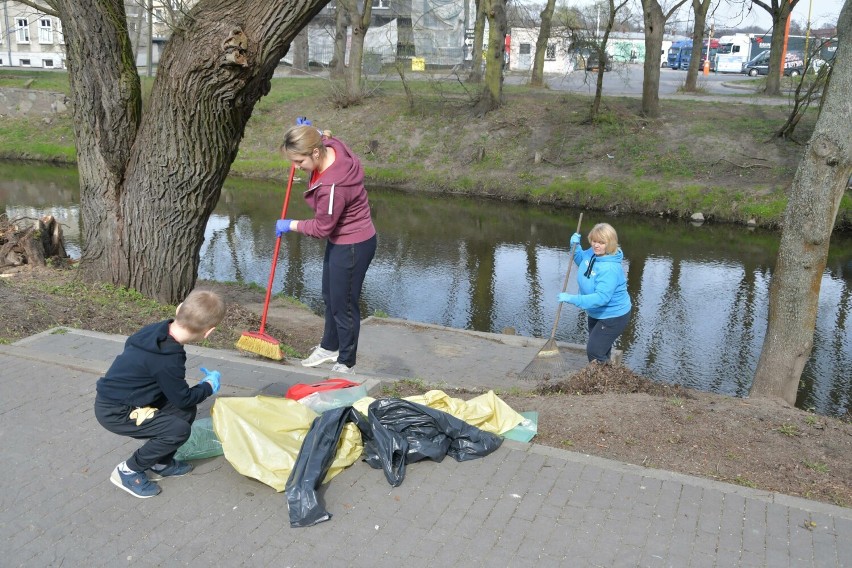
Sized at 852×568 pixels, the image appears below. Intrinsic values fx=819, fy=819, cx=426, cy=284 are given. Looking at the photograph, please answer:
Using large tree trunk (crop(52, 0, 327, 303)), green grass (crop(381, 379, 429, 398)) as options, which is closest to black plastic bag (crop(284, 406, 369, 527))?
green grass (crop(381, 379, 429, 398))

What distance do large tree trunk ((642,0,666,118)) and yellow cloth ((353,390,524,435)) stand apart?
20167 mm

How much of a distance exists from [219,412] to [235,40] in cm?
419

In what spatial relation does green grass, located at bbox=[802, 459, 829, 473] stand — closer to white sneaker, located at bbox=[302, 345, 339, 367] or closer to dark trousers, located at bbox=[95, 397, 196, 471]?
white sneaker, located at bbox=[302, 345, 339, 367]

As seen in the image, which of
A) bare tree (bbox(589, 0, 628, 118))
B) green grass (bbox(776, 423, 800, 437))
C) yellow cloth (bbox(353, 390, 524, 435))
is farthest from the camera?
bare tree (bbox(589, 0, 628, 118))

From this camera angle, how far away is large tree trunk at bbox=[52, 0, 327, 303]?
7734mm

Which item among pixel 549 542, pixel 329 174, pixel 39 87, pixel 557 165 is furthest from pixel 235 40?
pixel 39 87

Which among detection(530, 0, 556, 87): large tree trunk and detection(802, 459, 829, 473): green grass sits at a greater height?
detection(530, 0, 556, 87): large tree trunk

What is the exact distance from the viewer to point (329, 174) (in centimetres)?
587

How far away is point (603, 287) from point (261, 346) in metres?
2.94

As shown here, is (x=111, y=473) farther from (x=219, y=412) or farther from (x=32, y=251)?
(x=32, y=251)

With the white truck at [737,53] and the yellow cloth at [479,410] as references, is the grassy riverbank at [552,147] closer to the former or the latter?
the yellow cloth at [479,410]

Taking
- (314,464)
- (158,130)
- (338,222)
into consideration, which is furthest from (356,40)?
(314,464)

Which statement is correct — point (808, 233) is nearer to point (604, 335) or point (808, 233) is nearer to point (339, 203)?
point (604, 335)

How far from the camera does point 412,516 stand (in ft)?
14.0
